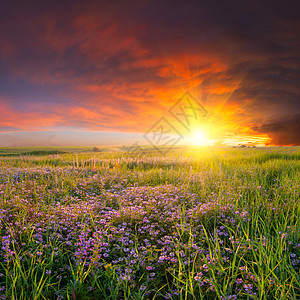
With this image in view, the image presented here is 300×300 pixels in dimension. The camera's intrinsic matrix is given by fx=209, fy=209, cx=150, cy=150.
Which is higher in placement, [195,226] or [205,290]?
[195,226]

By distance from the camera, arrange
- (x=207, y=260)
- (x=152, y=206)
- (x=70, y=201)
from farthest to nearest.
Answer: (x=70, y=201), (x=152, y=206), (x=207, y=260)

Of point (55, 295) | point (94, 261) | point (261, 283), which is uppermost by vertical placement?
point (94, 261)

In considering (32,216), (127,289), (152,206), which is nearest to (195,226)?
(152,206)

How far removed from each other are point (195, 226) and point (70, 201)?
359 centimetres

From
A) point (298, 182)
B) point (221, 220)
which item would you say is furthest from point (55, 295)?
point (298, 182)

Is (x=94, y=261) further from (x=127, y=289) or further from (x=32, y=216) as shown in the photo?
(x=32, y=216)

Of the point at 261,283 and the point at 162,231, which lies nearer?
the point at 261,283

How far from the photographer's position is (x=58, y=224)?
419cm

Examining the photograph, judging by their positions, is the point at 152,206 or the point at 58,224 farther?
the point at 152,206

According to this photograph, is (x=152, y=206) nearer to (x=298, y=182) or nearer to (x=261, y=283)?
(x=261, y=283)

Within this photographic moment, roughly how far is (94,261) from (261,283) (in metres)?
2.21

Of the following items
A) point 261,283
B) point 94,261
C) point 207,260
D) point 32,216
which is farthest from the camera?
point 32,216

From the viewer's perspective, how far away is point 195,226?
14.0ft

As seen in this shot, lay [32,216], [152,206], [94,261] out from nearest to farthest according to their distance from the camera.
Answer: [94,261], [32,216], [152,206]
